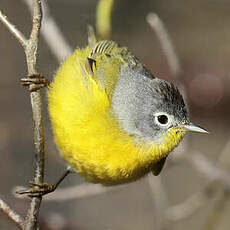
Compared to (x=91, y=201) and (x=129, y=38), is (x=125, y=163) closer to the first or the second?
(x=91, y=201)

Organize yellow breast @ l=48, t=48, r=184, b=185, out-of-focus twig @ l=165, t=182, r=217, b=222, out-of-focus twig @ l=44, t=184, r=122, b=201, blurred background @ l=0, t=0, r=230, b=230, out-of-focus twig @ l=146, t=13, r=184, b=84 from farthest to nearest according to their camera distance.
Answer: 1. blurred background @ l=0, t=0, r=230, b=230
2. out-of-focus twig @ l=165, t=182, r=217, b=222
3. out-of-focus twig @ l=44, t=184, r=122, b=201
4. out-of-focus twig @ l=146, t=13, r=184, b=84
5. yellow breast @ l=48, t=48, r=184, b=185

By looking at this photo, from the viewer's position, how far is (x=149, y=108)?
3053mm

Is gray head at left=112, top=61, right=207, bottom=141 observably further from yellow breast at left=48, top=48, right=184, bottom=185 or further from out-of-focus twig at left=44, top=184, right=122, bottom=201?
out-of-focus twig at left=44, top=184, right=122, bottom=201

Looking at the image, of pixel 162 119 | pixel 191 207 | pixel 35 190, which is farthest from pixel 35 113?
pixel 191 207

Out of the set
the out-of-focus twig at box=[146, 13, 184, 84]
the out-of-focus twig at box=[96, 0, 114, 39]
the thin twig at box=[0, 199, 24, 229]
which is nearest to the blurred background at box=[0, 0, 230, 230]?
the out-of-focus twig at box=[146, 13, 184, 84]

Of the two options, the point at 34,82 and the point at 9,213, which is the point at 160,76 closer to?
the point at 34,82

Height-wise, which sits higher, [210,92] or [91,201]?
[210,92]

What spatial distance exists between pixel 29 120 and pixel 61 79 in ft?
14.0

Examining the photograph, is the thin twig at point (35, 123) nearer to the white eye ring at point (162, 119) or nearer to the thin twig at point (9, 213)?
the thin twig at point (9, 213)

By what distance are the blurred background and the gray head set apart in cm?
84

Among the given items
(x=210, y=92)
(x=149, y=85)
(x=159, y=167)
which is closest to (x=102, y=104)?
(x=149, y=85)

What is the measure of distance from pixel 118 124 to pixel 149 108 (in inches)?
7.4

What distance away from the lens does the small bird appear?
9.88ft

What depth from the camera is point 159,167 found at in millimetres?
A: 3275
